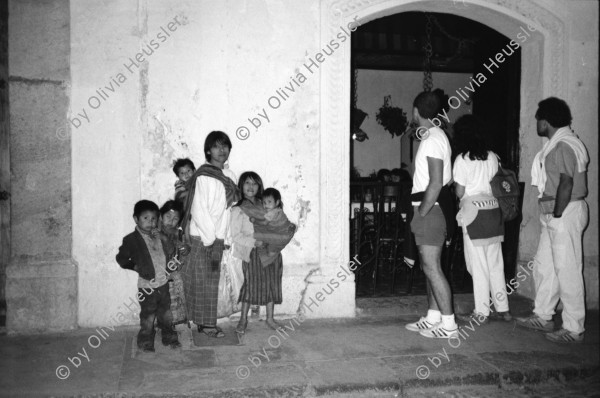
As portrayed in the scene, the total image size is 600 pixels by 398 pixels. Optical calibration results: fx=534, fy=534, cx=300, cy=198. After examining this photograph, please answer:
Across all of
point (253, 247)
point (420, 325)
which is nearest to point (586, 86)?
point (420, 325)

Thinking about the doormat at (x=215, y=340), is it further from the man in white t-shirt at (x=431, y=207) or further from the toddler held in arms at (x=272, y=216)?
the man in white t-shirt at (x=431, y=207)

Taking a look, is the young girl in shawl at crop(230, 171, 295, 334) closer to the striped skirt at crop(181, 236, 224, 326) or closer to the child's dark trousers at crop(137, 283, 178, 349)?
the striped skirt at crop(181, 236, 224, 326)

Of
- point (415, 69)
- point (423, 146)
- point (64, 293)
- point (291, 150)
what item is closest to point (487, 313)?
point (423, 146)

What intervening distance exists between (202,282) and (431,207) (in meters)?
2.14

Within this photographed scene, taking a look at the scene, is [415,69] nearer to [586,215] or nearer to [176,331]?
[586,215]

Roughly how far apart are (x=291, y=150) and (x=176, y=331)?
2.09m

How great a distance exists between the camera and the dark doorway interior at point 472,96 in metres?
6.46

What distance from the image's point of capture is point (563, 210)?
483 centimetres

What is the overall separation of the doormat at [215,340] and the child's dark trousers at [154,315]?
22cm

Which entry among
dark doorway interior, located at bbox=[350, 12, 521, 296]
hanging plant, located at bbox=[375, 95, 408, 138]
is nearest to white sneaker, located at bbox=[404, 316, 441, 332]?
dark doorway interior, located at bbox=[350, 12, 521, 296]

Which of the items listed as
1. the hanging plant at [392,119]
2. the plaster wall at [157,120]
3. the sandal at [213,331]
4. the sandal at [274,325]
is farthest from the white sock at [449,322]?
the hanging plant at [392,119]

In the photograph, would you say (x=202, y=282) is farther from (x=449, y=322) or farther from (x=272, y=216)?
(x=449, y=322)

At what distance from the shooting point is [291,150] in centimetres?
546

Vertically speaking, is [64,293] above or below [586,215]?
below
